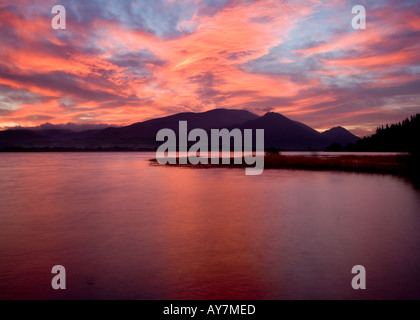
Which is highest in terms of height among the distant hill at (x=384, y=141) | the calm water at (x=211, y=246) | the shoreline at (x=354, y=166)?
the distant hill at (x=384, y=141)

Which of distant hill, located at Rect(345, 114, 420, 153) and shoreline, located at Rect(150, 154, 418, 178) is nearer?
shoreline, located at Rect(150, 154, 418, 178)

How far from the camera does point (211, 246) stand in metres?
10.5

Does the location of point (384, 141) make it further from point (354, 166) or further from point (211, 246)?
point (211, 246)

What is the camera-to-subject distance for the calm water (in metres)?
7.13

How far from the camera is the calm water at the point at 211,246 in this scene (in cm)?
713

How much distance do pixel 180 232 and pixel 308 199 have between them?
1079 cm

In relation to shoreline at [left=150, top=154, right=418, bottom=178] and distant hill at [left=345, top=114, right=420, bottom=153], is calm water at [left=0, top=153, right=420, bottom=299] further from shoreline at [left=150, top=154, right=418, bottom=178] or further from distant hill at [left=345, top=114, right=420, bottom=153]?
distant hill at [left=345, top=114, right=420, bottom=153]

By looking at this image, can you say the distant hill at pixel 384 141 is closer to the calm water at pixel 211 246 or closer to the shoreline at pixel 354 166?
the shoreline at pixel 354 166

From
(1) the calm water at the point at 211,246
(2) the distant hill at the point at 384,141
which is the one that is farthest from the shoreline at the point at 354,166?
(2) the distant hill at the point at 384,141

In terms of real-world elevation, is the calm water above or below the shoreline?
below

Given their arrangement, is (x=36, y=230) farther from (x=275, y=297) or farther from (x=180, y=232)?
(x=275, y=297)

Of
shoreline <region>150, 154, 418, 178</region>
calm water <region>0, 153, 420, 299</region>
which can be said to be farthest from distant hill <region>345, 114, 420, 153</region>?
calm water <region>0, 153, 420, 299</region>

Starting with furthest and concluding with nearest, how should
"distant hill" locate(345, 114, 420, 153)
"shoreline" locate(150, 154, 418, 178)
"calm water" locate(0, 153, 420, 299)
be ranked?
"distant hill" locate(345, 114, 420, 153), "shoreline" locate(150, 154, 418, 178), "calm water" locate(0, 153, 420, 299)

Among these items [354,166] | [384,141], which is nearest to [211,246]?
[354,166]
